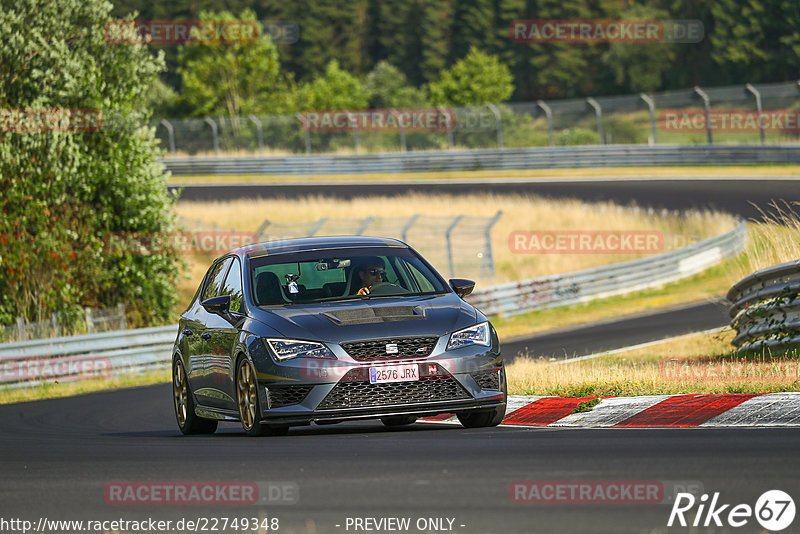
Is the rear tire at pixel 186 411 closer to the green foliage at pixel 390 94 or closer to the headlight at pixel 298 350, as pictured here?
the headlight at pixel 298 350

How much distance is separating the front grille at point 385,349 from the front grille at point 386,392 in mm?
131

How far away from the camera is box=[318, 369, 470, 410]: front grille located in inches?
365

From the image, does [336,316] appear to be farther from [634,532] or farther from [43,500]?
[634,532]

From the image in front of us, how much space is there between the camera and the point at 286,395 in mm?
9328

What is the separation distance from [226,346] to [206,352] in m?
0.62

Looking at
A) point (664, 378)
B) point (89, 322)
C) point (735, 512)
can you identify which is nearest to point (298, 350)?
point (664, 378)

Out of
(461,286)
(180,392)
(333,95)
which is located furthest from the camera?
(333,95)

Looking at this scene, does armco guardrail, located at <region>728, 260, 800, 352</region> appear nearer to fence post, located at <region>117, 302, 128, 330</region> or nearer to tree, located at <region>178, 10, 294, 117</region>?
fence post, located at <region>117, 302, 128, 330</region>

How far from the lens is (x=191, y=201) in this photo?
4838 cm

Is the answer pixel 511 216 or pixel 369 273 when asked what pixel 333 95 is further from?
pixel 369 273

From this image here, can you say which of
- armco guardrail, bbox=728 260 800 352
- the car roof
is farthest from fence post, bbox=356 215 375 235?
the car roof

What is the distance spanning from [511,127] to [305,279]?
48389 millimetres

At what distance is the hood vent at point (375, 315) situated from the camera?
9.48m

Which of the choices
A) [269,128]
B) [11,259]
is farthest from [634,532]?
[269,128]
